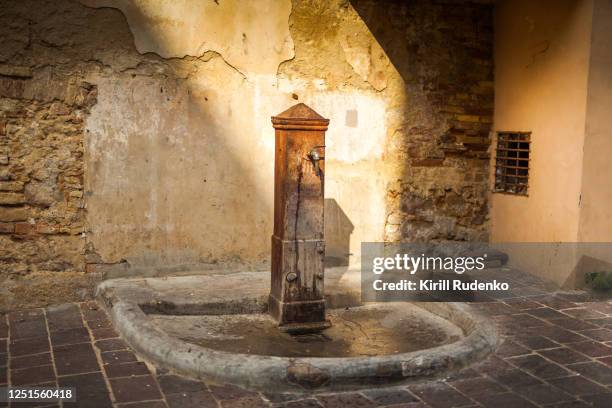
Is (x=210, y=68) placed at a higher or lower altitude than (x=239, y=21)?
lower

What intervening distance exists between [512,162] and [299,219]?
3.19 metres

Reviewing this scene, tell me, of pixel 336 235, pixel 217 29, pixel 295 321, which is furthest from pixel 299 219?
pixel 217 29

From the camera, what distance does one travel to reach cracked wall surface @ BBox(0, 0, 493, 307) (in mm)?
5773

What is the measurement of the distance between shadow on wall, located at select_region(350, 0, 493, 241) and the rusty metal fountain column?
2041 mm

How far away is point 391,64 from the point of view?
699 cm

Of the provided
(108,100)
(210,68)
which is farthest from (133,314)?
(210,68)

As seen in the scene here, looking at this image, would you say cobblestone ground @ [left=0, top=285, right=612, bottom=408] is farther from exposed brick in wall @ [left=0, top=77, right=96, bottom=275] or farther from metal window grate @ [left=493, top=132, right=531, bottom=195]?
metal window grate @ [left=493, top=132, right=531, bottom=195]

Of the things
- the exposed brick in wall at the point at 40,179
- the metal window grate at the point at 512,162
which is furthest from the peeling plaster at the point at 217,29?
the metal window grate at the point at 512,162

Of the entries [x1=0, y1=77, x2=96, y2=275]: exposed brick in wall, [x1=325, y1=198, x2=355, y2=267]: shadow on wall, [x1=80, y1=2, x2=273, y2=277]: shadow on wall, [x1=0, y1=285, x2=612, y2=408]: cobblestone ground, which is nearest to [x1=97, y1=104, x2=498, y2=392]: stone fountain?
[x1=0, y1=285, x2=612, y2=408]: cobblestone ground

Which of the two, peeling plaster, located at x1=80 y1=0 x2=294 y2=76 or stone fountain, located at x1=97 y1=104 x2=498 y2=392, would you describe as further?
peeling plaster, located at x1=80 y1=0 x2=294 y2=76

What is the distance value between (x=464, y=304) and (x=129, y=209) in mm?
3165

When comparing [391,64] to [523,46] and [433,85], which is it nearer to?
[433,85]

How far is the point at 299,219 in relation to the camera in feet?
17.3

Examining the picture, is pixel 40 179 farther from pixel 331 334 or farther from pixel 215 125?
pixel 331 334
